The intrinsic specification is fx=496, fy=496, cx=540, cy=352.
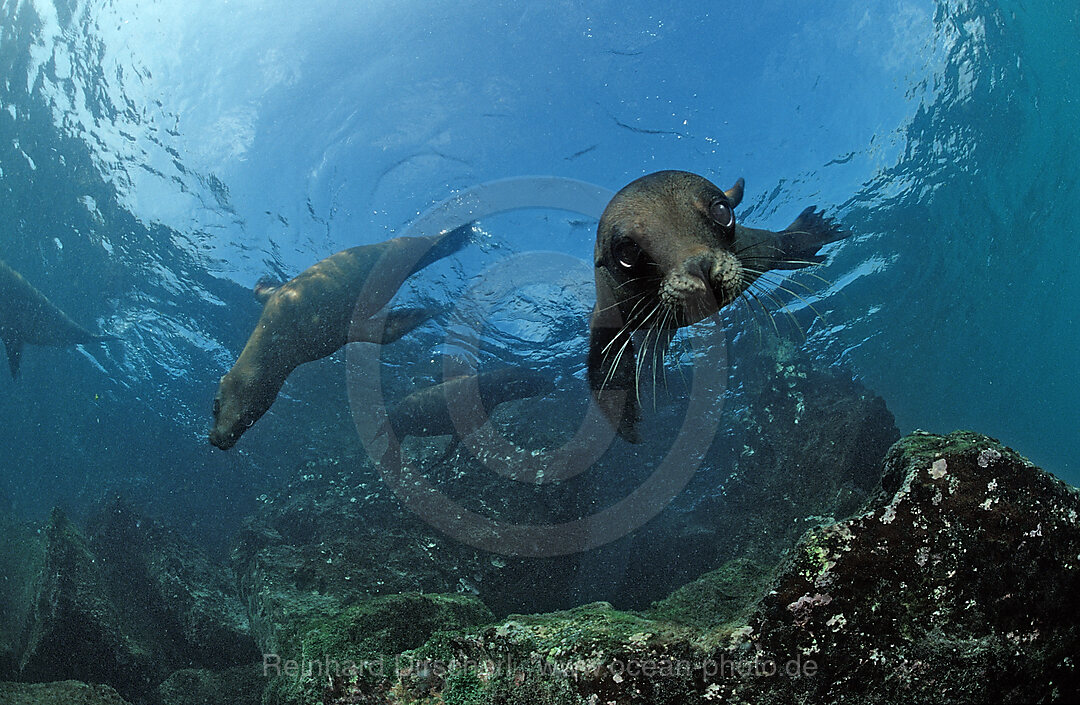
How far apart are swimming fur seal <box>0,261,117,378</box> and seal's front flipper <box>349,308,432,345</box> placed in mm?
10218

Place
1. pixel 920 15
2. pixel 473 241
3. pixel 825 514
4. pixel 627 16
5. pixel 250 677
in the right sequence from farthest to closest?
pixel 473 241 → pixel 920 15 → pixel 627 16 → pixel 825 514 → pixel 250 677

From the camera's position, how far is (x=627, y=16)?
313 inches

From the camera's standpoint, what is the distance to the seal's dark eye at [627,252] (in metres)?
2.60

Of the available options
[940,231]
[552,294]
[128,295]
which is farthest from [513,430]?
[940,231]

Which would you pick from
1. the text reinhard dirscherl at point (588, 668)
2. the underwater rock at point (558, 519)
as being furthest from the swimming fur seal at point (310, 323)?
the text reinhard dirscherl at point (588, 668)

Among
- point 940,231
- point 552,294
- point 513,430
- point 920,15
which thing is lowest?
point 513,430

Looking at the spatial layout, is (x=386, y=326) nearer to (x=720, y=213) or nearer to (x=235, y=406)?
(x=235, y=406)

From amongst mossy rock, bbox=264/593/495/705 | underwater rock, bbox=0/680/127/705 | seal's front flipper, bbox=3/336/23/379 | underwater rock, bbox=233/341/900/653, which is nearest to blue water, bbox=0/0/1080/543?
seal's front flipper, bbox=3/336/23/379

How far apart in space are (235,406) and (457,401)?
4.44m

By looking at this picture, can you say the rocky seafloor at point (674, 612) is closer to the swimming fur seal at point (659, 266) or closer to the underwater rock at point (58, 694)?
the underwater rock at point (58, 694)

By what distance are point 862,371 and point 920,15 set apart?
534 inches

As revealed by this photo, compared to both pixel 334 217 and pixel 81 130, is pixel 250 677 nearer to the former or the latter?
pixel 334 217

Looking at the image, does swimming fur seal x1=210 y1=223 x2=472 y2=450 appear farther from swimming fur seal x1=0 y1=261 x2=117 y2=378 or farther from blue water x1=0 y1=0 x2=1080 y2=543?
swimming fur seal x1=0 y1=261 x2=117 y2=378

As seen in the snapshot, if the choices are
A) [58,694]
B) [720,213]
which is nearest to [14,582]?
[58,694]
